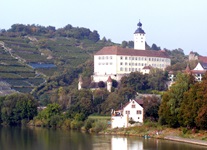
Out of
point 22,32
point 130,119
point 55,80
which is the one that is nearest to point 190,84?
point 130,119

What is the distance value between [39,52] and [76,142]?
5984cm

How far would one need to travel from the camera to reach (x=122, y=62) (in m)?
80.4

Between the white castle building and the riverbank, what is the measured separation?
75.6 feet

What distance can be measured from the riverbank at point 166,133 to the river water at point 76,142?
3.46ft

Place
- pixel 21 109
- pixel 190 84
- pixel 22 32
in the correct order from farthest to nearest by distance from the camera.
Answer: pixel 22 32
pixel 21 109
pixel 190 84

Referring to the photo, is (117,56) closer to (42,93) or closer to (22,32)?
(42,93)

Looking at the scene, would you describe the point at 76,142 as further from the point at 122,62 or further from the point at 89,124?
the point at 122,62

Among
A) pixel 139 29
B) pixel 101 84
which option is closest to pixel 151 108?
pixel 101 84

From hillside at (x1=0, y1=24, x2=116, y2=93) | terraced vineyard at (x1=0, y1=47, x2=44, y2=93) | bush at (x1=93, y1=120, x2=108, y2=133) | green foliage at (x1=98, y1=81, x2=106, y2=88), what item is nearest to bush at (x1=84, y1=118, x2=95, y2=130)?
bush at (x1=93, y1=120, x2=108, y2=133)

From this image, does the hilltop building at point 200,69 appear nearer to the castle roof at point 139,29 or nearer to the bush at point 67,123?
the castle roof at point 139,29

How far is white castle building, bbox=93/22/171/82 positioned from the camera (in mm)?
79562

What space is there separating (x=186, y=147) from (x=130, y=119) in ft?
45.1

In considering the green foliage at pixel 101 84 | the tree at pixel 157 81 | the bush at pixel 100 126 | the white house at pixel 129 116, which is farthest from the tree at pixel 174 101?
the green foliage at pixel 101 84

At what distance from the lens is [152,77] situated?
73250 mm
